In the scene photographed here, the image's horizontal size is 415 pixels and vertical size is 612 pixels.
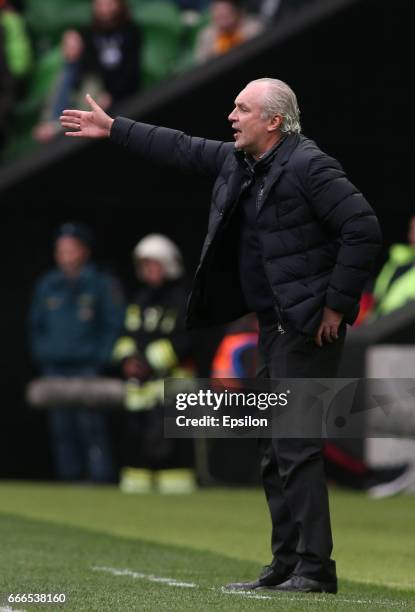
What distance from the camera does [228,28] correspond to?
1609 centimetres

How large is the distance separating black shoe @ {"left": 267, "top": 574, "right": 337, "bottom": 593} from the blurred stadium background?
4635 mm

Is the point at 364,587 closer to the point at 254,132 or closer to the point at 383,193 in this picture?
the point at 254,132

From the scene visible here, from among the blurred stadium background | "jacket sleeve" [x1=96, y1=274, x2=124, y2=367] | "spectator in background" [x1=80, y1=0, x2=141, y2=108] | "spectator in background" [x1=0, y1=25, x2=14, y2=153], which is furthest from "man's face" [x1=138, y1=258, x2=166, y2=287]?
"spectator in background" [x1=0, y1=25, x2=14, y2=153]

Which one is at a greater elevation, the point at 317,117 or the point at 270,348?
the point at 317,117

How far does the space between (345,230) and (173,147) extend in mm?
929

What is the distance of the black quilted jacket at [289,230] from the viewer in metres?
7.21

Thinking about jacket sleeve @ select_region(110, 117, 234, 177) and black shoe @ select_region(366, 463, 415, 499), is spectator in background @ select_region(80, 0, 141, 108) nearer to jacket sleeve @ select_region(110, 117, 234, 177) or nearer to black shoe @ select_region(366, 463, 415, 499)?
black shoe @ select_region(366, 463, 415, 499)

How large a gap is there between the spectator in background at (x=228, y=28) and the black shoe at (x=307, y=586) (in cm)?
882

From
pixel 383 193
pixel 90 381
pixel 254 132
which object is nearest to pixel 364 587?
pixel 254 132

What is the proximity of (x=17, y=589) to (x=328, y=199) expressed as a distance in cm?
202

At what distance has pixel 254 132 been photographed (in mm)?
7477

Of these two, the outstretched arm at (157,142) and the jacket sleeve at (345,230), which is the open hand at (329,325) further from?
the outstretched arm at (157,142)

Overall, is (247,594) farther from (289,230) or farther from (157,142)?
(157,142)

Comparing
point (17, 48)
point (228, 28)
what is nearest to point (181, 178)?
point (228, 28)
